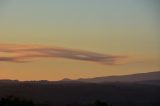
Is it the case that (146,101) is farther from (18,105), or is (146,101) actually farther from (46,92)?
(18,105)

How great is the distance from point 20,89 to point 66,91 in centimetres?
439

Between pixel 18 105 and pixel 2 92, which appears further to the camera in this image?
pixel 2 92

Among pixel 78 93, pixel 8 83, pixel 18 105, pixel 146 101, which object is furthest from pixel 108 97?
pixel 18 105

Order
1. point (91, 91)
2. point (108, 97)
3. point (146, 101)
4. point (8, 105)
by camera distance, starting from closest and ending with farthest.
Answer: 1. point (8, 105)
2. point (146, 101)
3. point (108, 97)
4. point (91, 91)

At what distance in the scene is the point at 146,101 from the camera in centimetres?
4356

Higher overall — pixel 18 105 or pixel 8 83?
pixel 8 83

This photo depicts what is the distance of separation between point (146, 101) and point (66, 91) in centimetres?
1003

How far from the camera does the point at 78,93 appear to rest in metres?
50.9

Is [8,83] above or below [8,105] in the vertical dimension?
above

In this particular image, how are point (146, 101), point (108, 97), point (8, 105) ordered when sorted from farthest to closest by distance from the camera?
point (108, 97) < point (146, 101) < point (8, 105)

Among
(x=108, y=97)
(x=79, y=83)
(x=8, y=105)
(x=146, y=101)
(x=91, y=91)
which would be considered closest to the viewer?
(x=8, y=105)

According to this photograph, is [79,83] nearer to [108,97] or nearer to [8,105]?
[108,97]

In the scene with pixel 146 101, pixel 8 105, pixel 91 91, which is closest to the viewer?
pixel 8 105

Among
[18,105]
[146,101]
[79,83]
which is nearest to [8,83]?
[79,83]
